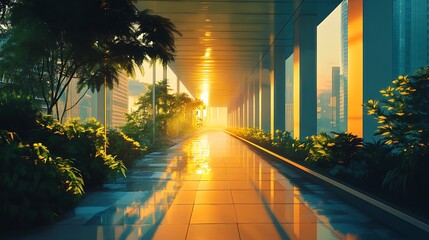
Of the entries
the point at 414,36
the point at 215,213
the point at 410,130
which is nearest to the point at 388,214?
the point at 410,130

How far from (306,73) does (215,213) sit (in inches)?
525

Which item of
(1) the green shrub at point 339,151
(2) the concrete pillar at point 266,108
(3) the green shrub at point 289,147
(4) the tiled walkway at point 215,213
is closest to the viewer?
(4) the tiled walkway at point 215,213

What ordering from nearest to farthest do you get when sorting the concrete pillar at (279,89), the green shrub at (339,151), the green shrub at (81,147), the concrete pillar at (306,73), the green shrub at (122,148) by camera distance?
the green shrub at (81,147) < the green shrub at (339,151) < the green shrub at (122,148) < the concrete pillar at (306,73) < the concrete pillar at (279,89)

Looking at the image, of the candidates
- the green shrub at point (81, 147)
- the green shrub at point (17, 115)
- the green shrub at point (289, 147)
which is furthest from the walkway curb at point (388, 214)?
the green shrub at point (17, 115)

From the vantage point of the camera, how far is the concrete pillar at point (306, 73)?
62.5 feet

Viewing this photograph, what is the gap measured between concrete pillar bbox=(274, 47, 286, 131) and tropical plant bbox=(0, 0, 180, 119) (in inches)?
649

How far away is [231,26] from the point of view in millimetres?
21281

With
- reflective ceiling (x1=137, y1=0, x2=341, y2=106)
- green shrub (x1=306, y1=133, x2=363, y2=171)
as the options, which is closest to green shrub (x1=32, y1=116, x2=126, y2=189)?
green shrub (x1=306, y1=133, x2=363, y2=171)

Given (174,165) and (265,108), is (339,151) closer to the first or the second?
(174,165)

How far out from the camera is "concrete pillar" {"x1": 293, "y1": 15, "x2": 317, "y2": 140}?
1905 centimetres

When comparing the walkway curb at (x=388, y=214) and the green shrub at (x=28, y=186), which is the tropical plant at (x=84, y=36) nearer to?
the green shrub at (x=28, y=186)

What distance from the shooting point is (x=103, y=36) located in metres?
10.5

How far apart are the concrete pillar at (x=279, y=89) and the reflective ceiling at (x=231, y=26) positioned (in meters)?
0.78

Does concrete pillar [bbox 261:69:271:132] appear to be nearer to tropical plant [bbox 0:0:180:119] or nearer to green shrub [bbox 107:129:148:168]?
green shrub [bbox 107:129:148:168]
